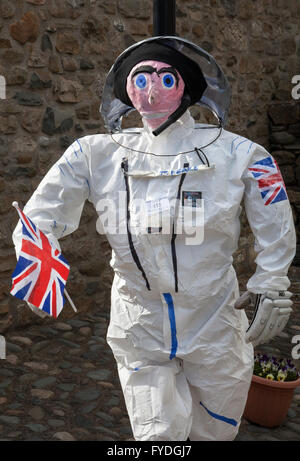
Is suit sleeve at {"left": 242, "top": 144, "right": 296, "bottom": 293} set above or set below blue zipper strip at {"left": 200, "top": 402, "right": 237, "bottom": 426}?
above

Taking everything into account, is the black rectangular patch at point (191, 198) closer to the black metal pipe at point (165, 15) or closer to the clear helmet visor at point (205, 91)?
the clear helmet visor at point (205, 91)

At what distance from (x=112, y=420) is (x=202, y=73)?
1.84m

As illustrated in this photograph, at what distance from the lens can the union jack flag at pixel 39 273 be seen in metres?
1.71

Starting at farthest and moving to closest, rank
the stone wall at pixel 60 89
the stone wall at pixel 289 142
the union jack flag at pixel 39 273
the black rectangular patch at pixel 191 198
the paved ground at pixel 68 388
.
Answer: the stone wall at pixel 289 142, the stone wall at pixel 60 89, the paved ground at pixel 68 388, the black rectangular patch at pixel 191 198, the union jack flag at pixel 39 273

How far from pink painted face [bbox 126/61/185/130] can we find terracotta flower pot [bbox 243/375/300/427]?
5.11ft

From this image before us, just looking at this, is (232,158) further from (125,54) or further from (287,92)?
(287,92)

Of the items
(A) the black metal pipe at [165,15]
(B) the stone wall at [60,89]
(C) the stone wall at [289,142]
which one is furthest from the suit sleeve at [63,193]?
(C) the stone wall at [289,142]

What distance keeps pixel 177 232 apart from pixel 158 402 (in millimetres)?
616

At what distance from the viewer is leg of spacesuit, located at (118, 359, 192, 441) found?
190 cm

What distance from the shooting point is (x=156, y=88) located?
1913mm

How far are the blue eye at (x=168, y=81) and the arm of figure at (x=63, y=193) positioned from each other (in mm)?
380

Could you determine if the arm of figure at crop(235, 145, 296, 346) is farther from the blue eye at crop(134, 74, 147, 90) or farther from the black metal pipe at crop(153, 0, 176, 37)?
the black metal pipe at crop(153, 0, 176, 37)

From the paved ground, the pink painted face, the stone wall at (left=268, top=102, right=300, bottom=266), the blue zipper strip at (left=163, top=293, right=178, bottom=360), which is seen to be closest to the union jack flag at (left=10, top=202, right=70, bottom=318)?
the blue zipper strip at (left=163, top=293, right=178, bottom=360)

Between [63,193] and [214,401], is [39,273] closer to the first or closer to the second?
[63,193]
